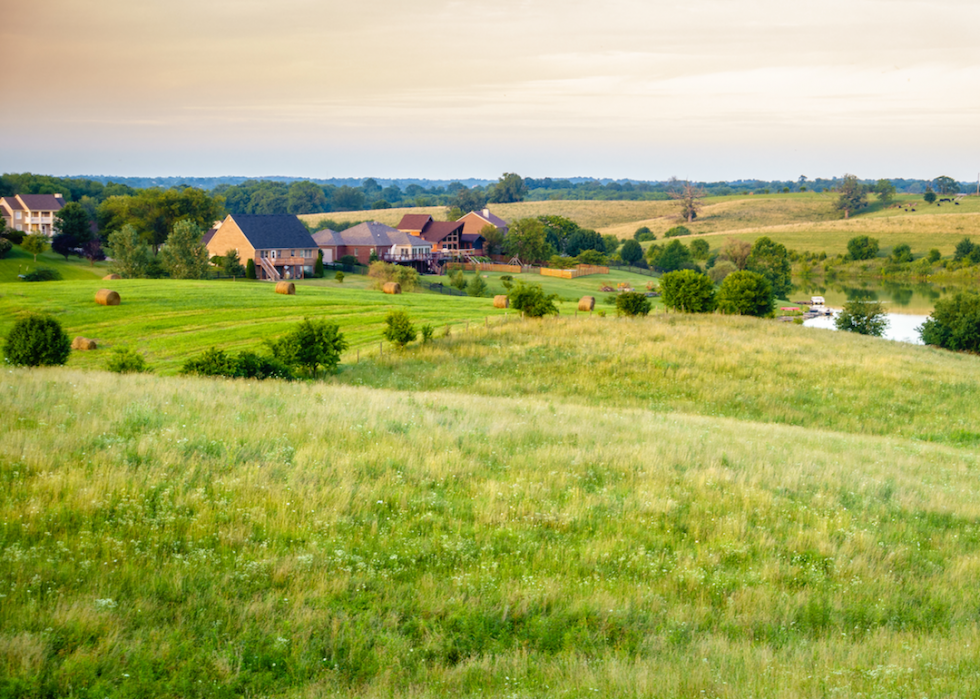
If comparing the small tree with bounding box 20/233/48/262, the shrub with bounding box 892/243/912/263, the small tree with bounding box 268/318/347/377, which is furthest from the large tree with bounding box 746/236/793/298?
the small tree with bounding box 20/233/48/262

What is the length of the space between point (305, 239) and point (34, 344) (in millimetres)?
57393

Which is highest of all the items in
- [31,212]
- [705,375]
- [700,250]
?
[31,212]

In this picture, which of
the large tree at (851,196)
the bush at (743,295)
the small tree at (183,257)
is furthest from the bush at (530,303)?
the large tree at (851,196)

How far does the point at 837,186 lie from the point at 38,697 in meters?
203

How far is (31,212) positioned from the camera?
9569cm

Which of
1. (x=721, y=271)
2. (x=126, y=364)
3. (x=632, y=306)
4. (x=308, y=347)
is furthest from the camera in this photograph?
(x=721, y=271)

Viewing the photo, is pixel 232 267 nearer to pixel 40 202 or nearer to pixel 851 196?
pixel 40 202

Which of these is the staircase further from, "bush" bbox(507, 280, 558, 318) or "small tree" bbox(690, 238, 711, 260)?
"small tree" bbox(690, 238, 711, 260)

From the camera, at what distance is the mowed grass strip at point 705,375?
87.9 feet

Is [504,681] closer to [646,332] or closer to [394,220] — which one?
[646,332]


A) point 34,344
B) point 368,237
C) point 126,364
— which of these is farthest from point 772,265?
point 34,344

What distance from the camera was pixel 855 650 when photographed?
263 inches

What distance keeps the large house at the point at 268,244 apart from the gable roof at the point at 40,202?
31418 mm

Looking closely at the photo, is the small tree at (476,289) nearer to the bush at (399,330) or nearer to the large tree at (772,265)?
the bush at (399,330)
